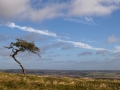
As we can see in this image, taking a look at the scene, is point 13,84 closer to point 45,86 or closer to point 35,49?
point 45,86

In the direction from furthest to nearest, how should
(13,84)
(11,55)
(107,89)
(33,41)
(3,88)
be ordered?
(33,41) < (11,55) < (107,89) < (13,84) < (3,88)

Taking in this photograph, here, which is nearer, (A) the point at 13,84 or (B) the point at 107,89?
(A) the point at 13,84

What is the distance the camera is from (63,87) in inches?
1187

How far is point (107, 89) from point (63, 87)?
6990 millimetres

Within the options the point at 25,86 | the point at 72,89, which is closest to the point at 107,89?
the point at 72,89

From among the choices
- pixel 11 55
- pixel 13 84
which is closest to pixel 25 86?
pixel 13 84

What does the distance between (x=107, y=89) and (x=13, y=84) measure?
47.3ft

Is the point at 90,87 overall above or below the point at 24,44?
below

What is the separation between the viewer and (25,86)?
29.1 m

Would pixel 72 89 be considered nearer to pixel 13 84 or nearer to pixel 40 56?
pixel 13 84

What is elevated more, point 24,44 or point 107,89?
point 24,44

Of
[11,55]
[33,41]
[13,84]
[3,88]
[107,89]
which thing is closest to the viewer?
[3,88]

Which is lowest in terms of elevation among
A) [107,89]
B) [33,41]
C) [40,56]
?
[107,89]

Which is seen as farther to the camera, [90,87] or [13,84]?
[90,87]
